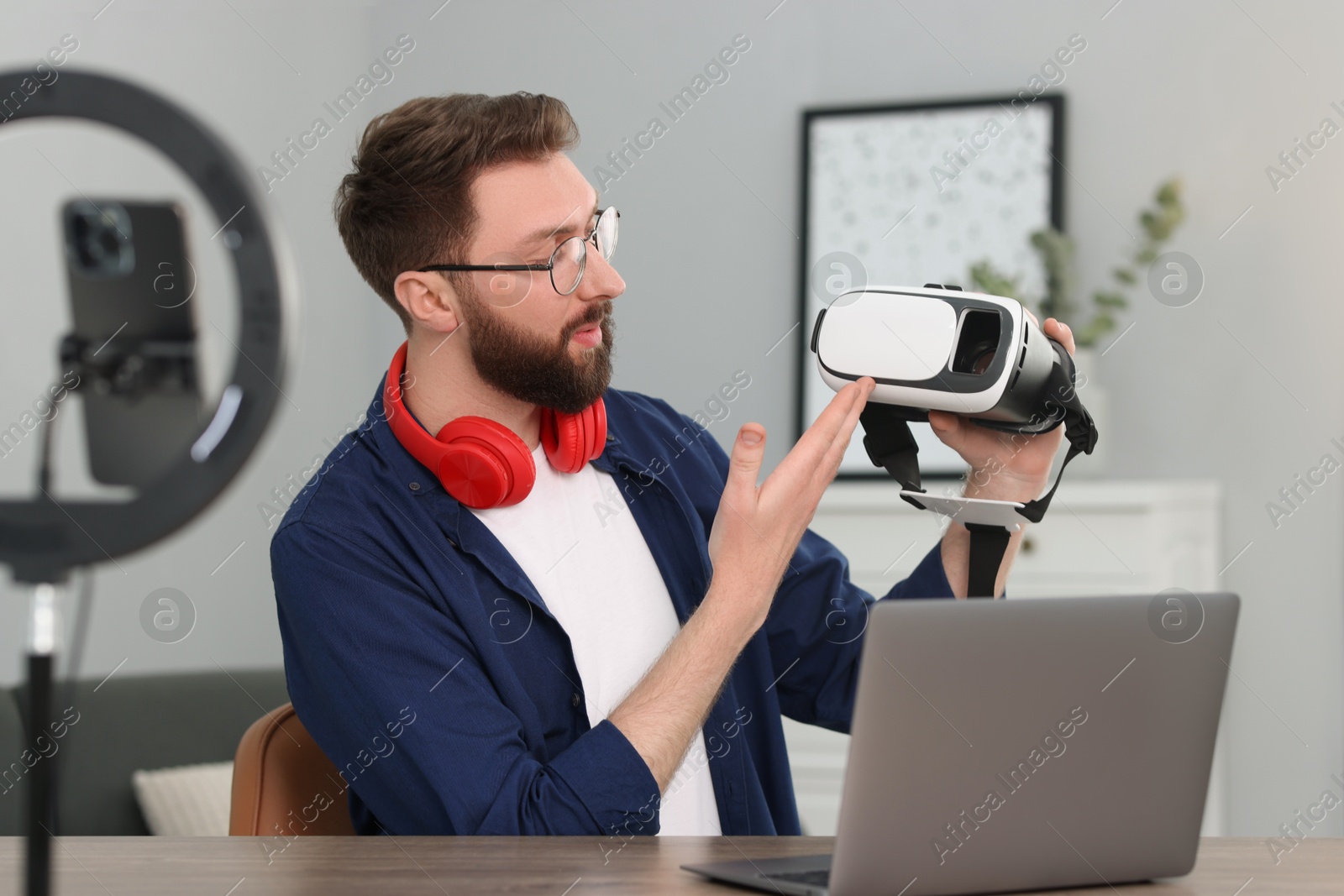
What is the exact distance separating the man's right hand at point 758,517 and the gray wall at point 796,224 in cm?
160

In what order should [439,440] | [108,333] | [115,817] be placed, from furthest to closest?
[115,817] → [439,440] → [108,333]

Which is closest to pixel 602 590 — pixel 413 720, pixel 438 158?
pixel 413 720

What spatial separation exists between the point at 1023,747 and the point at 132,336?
556 mm

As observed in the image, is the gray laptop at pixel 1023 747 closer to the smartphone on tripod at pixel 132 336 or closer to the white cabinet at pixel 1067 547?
the smartphone on tripod at pixel 132 336

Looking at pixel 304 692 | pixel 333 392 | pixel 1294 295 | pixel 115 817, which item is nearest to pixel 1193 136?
pixel 1294 295

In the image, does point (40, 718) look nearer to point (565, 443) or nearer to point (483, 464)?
point (483, 464)

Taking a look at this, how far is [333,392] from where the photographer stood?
9.83ft

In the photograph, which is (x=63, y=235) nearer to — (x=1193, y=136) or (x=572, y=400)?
(x=572, y=400)

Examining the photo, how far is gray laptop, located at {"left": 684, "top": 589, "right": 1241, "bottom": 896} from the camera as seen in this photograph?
69 centimetres

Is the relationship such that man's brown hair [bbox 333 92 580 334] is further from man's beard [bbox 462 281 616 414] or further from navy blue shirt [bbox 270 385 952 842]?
navy blue shirt [bbox 270 385 952 842]

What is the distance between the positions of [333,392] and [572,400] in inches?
69.8

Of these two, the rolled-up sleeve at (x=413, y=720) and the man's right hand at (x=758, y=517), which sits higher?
the man's right hand at (x=758, y=517)

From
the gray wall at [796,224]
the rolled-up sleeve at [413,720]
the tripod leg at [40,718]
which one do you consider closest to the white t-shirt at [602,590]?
the rolled-up sleeve at [413,720]

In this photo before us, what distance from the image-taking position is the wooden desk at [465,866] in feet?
2.33
